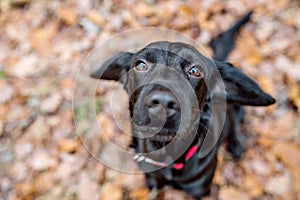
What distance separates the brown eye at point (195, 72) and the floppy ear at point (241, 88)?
0.53 feet

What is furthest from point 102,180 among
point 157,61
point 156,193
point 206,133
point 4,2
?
point 4,2

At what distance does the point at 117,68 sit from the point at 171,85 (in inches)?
23.3

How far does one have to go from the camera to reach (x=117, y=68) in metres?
2.87

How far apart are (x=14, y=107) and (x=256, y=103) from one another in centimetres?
208

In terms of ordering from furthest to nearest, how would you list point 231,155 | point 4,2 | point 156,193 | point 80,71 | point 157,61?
point 4,2 → point 80,71 → point 231,155 → point 156,193 → point 157,61

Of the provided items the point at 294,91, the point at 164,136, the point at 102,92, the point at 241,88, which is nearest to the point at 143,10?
the point at 102,92

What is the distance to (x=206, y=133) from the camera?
9.47 feet

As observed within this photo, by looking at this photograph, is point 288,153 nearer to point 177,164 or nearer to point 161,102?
point 177,164

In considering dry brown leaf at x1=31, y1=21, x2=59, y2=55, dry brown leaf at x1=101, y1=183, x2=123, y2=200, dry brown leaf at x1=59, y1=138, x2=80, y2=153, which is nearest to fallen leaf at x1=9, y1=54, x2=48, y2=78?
dry brown leaf at x1=31, y1=21, x2=59, y2=55

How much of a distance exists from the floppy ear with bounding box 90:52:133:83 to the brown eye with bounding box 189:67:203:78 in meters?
0.46

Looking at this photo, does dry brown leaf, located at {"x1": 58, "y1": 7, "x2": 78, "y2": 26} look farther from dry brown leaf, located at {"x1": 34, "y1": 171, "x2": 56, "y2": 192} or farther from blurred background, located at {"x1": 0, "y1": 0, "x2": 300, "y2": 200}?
dry brown leaf, located at {"x1": 34, "y1": 171, "x2": 56, "y2": 192}

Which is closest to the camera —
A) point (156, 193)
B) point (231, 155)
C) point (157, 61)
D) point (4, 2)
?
point (157, 61)

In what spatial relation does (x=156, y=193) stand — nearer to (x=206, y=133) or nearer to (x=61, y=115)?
(x=206, y=133)

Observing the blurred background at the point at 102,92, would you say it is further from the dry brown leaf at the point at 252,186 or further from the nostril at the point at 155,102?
the nostril at the point at 155,102
